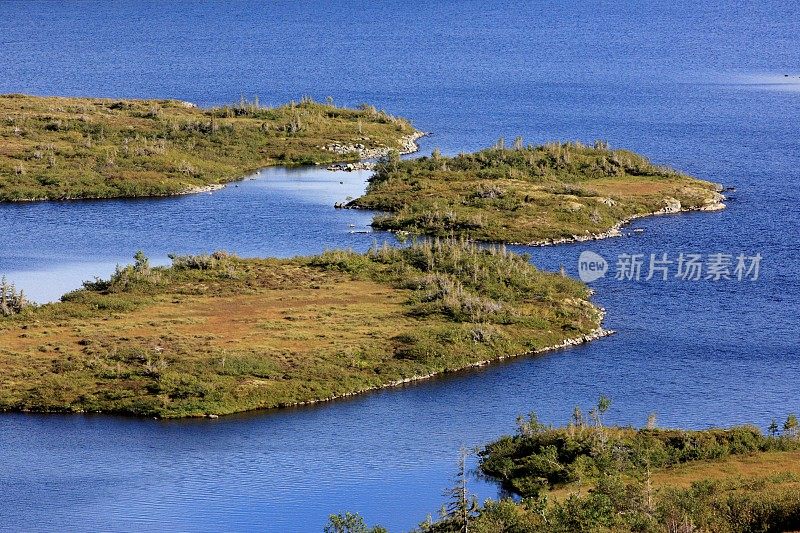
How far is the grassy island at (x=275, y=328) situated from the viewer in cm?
7500

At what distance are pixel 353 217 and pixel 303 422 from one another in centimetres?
5007

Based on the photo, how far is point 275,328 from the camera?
278 ft

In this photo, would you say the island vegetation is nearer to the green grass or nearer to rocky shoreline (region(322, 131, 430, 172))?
the green grass

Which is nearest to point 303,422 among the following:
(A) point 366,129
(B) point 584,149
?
(B) point 584,149

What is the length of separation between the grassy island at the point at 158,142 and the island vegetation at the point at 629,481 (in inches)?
2853

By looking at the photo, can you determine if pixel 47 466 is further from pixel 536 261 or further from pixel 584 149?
pixel 584 149

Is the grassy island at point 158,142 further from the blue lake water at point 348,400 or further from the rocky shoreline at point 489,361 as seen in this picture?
the rocky shoreline at point 489,361

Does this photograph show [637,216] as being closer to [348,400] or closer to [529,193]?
[529,193]

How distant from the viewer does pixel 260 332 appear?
83.9m

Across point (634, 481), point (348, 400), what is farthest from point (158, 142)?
point (634, 481)

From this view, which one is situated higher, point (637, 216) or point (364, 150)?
point (364, 150)

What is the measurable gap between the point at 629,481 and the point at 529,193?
210ft

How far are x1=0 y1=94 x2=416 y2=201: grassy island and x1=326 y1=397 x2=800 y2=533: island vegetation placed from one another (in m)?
72.5

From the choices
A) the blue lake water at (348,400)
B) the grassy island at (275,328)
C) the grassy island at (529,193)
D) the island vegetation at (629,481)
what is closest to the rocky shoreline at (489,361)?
the grassy island at (275,328)
